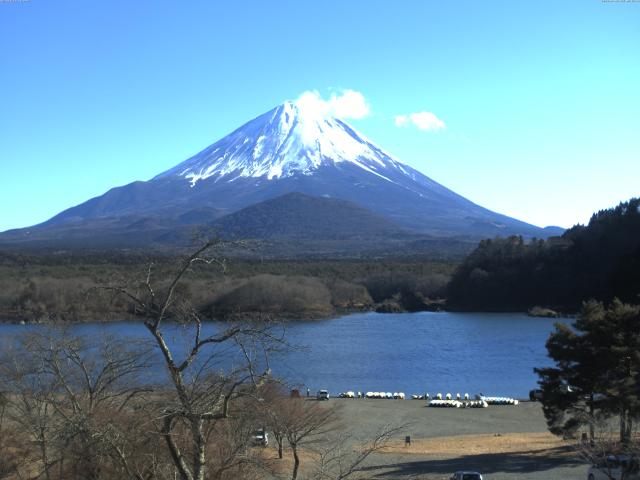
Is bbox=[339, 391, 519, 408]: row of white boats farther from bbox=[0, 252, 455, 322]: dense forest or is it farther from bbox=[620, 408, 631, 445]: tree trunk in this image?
bbox=[0, 252, 455, 322]: dense forest

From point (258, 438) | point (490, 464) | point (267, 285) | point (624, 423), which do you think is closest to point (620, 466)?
point (624, 423)

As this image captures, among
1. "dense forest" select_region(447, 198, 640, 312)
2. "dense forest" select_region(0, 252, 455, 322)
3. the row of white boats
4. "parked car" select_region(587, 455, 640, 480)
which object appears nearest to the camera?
"parked car" select_region(587, 455, 640, 480)

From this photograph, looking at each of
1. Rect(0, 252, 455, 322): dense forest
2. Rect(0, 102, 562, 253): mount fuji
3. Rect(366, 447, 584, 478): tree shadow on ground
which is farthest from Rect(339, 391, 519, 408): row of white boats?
Rect(0, 102, 562, 253): mount fuji

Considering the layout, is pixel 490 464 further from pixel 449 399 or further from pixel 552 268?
pixel 552 268

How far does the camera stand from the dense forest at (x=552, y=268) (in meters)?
49.2

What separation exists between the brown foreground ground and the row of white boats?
1.34 feet

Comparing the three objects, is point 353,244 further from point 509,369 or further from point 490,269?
point 509,369

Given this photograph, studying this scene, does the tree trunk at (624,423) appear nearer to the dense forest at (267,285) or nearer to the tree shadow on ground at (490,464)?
the tree shadow on ground at (490,464)

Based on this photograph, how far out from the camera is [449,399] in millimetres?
21078

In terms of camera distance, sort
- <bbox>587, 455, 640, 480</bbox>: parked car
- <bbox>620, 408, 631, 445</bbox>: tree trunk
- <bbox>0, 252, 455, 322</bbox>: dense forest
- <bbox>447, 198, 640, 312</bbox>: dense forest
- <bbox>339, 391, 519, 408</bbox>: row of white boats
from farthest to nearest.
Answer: <bbox>447, 198, 640, 312</bbox>: dense forest < <bbox>0, 252, 455, 322</bbox>: dense forest < <bbox>339, 391, 519, 408</bbox>: row of white boats < <bbox>620, 408, 631, 445</bbox>: tree trunk < <bbox>587, 455, 640, 480</bbox>: parked car

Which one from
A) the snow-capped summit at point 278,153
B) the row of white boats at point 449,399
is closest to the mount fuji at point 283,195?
the snow-capped summit at point 278,153

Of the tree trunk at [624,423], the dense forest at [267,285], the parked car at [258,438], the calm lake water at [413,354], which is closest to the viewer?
the parked car at [258,438]

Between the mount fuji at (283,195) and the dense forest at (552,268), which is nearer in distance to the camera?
the dense forest at (552,268)

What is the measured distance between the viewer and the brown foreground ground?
450 inches
